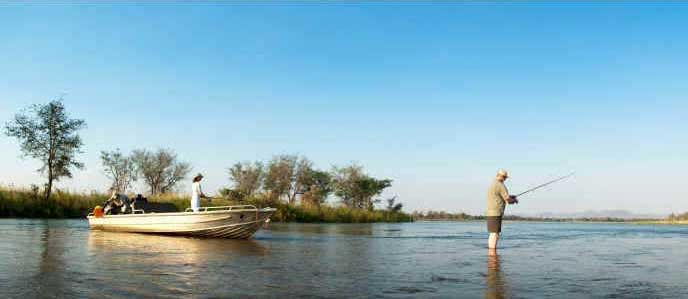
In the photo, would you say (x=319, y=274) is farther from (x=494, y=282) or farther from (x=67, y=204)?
(x=67, y=204)

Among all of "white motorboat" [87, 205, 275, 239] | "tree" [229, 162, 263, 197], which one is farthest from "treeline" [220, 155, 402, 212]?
"white motorboat" [87, 205, 275, 239]

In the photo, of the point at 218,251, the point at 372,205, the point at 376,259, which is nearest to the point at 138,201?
the point at 218,251

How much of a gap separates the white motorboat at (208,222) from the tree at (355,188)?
4801 centimetres

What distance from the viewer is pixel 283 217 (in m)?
38.7

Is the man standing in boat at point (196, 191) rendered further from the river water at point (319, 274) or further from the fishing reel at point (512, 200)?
the fishing reel at point (512, 200)

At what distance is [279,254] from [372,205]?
5386cm

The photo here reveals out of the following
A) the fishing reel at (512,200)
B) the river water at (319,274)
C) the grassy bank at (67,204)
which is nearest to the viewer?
the river water at (319,274)

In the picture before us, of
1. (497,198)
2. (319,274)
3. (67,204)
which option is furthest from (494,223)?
(67,204)

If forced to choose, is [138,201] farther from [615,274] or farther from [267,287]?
[615,274]

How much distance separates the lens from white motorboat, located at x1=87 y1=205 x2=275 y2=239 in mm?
17234

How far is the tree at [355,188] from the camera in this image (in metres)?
66.6

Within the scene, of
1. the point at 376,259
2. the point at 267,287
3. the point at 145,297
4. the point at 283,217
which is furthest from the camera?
the point at 283,217

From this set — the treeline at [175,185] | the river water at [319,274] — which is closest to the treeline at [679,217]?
the treeline at [175,185]

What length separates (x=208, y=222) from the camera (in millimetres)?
17469
